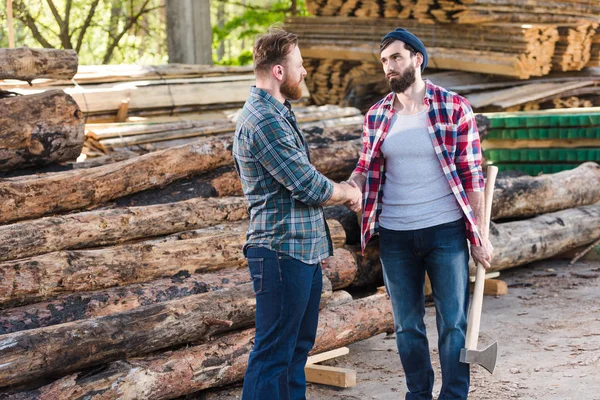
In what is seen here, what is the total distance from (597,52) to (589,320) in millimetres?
6686

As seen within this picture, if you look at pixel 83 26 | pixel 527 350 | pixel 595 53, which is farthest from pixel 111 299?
pixel 83 26

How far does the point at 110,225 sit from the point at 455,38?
8022mm

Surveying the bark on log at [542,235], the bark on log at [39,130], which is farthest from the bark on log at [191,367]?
the bark on log at [39,130]

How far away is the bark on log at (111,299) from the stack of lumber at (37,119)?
1.68 metres

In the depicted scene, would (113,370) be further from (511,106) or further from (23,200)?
(511,106)

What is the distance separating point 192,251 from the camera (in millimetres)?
5980

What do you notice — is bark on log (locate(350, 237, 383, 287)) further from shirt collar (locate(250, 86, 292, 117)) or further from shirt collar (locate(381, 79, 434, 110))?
shirt collar (locate(250, 86, 292, 117))

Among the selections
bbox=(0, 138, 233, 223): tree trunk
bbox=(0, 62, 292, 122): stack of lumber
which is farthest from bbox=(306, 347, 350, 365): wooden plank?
bbox=(0, 62, 292, 122): stack of lumber

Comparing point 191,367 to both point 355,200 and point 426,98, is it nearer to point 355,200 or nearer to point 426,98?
point 355,200

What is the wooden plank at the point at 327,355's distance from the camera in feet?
19.0

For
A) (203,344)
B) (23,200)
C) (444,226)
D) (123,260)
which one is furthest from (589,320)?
(23,200)

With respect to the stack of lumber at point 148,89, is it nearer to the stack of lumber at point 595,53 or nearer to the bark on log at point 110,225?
the bark on log at point 110,225

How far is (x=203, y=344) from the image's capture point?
5.34 m

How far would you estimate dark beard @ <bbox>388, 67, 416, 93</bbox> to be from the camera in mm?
4586
